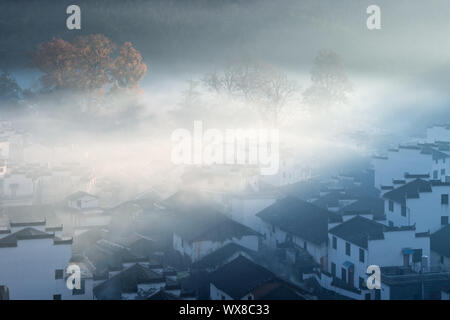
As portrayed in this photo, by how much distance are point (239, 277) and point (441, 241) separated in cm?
588

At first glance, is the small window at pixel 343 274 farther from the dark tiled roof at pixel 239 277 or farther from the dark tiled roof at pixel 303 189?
the dark tiled roof at pixel 303 189

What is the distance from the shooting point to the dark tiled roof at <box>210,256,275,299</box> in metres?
10.7

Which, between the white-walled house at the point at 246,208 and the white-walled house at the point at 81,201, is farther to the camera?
the white-walled house at the point at 246,208

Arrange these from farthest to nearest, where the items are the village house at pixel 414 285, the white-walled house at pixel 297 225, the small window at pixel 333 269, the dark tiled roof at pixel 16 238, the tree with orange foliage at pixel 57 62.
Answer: the tree with orange foliage at pixel 57 62 < the white-walled house at pixel 297 225 < the small window at pixel 333 269 < the village house at pixel 414 285 < the dark tiled roof at pixel 16 238

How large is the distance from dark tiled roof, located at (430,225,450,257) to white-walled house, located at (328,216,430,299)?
0.68 meters

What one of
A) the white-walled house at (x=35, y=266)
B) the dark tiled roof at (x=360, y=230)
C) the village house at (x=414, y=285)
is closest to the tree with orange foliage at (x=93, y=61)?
the white-walled house at (x=35, y=266)

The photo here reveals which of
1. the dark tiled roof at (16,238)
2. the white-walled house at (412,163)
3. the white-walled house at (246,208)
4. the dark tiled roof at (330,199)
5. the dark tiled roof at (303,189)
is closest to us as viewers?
the dark tiled roof at (16,238)

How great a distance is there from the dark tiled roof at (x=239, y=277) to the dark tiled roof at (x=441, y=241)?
4.84 meters

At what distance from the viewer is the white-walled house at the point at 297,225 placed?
14297mm

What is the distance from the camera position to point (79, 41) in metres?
21.1

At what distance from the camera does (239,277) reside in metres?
11.5

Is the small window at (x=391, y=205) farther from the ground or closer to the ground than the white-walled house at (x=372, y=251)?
farther from the ground

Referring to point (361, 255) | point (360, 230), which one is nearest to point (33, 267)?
point (361, 255)
